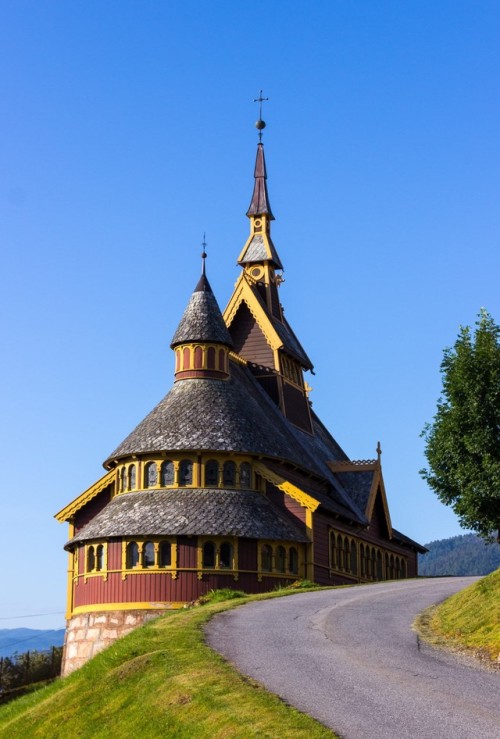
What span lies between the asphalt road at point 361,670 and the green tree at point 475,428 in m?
5.91

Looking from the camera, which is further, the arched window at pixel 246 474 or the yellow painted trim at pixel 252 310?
the yellow painted trim at pixel 252 310

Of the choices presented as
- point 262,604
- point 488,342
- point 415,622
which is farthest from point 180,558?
point 415,622

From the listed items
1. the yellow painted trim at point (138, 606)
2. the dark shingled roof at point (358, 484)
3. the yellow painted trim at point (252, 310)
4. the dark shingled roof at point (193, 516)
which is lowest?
the yellow painted trim at point (138, 606)

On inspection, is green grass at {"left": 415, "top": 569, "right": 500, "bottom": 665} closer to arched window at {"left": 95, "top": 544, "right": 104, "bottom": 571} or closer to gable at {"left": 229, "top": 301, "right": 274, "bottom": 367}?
arched window at {"left": 95, "top": 544, "right": 104, "bottom": 571}

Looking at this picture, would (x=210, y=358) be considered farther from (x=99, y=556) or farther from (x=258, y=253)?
(x=258, y=253)

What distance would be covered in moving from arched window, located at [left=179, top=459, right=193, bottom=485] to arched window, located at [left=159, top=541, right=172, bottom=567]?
3.38m

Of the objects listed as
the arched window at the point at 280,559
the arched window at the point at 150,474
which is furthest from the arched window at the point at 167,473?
the arched window at the point at 280,559

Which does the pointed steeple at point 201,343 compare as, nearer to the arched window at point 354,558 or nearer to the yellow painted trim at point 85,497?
the yellow painted trim at point 85,497

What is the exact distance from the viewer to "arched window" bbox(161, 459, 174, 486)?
4644cm

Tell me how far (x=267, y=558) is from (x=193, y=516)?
385 centimetres

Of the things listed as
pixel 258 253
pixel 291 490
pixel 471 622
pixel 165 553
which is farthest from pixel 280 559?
pixel 258 253

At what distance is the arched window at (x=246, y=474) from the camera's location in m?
47.0

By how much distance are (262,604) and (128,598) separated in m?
13.7

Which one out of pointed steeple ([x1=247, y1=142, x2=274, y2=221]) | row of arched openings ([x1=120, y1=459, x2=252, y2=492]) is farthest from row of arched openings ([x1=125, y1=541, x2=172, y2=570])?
pointed steeple ([x1=247, y1=142, x2=274, y2=221])
